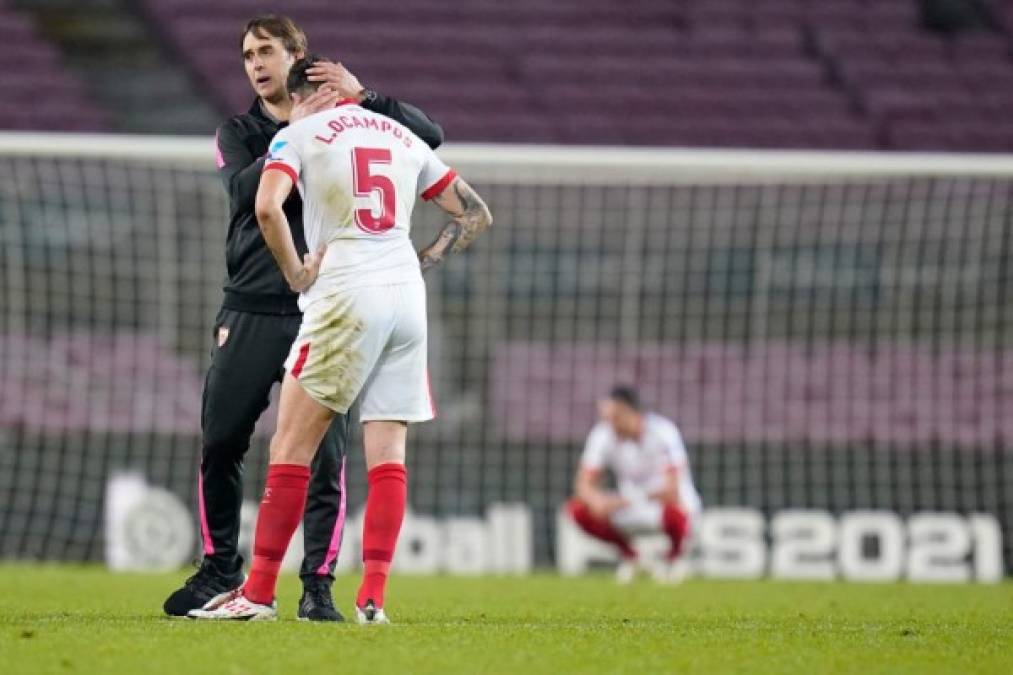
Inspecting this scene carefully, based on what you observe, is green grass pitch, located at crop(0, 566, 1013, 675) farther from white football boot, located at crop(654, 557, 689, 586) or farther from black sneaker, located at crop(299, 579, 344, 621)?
white football boot, located at crop(654, 557, 689, 586)

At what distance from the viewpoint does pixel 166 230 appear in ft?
42.4

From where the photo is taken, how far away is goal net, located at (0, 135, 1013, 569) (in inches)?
483

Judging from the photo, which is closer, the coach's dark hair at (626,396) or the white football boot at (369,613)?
the white football boot at (369,613)

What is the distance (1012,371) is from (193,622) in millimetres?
8478

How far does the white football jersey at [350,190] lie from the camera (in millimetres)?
5191

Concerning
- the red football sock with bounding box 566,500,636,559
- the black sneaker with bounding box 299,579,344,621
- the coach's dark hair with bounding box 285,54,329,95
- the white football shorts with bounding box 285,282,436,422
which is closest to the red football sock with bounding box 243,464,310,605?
the white football shorts with bounding box 285,282,436,422

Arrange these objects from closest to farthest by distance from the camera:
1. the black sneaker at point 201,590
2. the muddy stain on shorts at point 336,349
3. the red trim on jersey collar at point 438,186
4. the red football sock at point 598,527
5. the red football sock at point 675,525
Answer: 1. the muddy stain on shorts at point 336,349
2. the red trim on jersey collar at point 438,186
3. the black sneaker at point 201,590
4. the red football sock at point 675,525
5. the red football sock at point 598,527

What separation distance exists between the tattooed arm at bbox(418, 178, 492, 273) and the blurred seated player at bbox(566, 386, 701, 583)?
228 inches

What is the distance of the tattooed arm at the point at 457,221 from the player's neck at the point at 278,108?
57cm

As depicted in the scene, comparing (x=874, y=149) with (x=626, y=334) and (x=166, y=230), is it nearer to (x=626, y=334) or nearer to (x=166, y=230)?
(x=626, y=334)

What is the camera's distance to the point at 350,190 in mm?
5207

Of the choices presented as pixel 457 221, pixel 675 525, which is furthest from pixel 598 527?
pixel 457 221

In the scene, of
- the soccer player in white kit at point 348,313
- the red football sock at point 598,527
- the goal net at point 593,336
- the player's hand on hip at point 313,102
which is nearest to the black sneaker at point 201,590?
the soccer player in white kit at point 348,313

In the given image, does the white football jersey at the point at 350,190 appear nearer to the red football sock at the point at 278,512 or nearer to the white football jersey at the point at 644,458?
the red football sock at the point at 278,512
